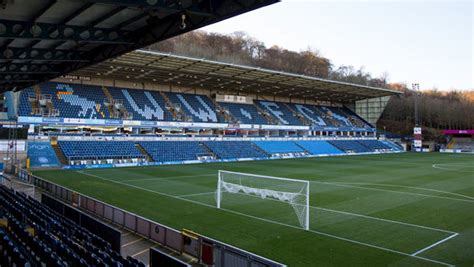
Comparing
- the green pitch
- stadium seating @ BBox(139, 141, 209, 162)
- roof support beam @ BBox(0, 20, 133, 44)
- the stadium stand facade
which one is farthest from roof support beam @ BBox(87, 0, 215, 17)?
stadium seating @ BBox(139, 141, 209, 162)

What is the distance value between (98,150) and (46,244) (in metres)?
33.4

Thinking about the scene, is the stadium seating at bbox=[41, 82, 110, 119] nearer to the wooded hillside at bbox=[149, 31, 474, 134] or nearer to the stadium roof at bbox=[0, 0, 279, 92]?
the stadium roof at bbox=[0, 0, 279, 92]

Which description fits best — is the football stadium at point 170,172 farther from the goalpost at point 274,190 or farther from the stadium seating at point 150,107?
the stadium seating at point 150,107

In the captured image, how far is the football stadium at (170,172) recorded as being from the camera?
955 cm

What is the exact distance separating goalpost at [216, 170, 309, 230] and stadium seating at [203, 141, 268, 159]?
1072 inches

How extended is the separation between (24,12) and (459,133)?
9425 cm

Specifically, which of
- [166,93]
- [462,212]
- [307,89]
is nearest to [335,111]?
[307,89]

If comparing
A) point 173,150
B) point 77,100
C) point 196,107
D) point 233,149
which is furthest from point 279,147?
point 77,100

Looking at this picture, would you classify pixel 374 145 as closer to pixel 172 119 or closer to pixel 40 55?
pixel 172 119

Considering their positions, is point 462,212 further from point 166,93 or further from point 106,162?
point 166,93

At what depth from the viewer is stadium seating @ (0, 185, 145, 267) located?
303 inches

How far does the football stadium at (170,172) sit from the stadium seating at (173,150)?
0.30 meters

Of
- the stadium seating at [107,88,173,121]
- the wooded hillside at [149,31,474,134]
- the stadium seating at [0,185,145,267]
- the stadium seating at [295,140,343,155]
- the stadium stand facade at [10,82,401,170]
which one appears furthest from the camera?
the wooded hillside at [149,31,474,134]

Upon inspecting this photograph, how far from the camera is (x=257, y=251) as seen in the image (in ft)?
40.6
